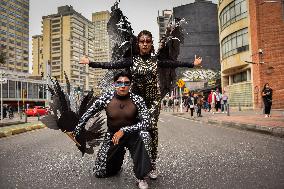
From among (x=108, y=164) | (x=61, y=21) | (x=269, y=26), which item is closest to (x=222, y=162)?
(x=108, y=164)

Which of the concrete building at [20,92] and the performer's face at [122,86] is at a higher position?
the concrete building at [20,92]

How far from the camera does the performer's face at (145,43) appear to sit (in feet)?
14.9

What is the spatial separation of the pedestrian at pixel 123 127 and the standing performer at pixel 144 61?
26 cm

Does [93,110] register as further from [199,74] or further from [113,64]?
[199,74]

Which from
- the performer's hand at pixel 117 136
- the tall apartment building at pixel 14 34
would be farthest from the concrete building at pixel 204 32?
the performer's hand at pixel 117 136

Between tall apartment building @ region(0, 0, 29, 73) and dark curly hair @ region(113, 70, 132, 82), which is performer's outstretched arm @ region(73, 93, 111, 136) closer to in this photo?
dark curly hair @ region(113, 70, 132, 82)

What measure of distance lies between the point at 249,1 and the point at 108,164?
32544 mm

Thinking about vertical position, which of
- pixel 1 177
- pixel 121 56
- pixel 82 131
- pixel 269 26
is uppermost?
pixel 269 26

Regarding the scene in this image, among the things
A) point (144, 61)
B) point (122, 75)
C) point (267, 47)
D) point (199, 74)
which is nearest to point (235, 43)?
point (267, 47)

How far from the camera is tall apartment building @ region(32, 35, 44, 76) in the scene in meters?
Result: 149

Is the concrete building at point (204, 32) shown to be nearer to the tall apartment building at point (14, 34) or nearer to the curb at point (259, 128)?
the curb at point (259, 128)

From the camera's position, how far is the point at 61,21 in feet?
404

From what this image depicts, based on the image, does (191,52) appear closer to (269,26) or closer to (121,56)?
(269,26)

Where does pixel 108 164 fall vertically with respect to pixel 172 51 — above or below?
below
